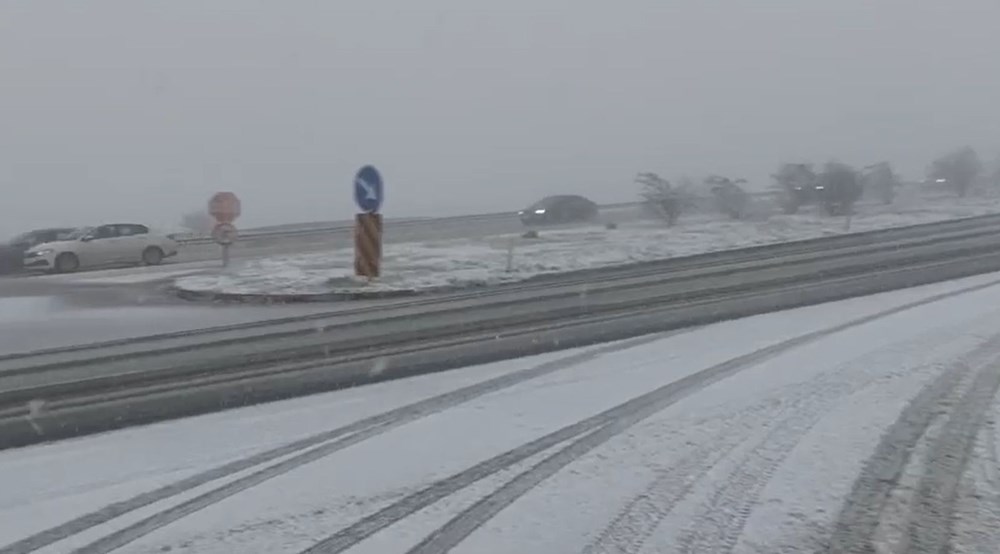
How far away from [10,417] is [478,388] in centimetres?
403

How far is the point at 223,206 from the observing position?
87.6ft

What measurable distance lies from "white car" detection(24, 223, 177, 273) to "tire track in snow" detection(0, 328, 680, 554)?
24.8 meters

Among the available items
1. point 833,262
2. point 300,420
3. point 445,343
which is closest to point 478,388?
point 300,420

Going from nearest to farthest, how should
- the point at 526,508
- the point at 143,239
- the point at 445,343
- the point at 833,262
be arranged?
1. the point at 526,508
2. the point at 445,343
3. the point at 833,262
4. the point at 143,239

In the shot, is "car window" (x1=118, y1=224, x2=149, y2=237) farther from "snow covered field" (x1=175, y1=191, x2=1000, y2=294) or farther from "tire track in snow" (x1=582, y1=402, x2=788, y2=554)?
"tire track in snow" (x1=582, y1=402, x2=788, y2=554)

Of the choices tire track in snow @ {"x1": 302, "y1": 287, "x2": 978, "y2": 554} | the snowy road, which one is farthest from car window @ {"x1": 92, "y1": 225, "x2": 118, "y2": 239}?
tire track in snow @ {"x1": 302, "y1": 287, "x2": 978, "y2": 554}

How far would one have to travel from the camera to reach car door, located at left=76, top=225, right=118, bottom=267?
112ft

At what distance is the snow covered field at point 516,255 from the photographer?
75.9 ft

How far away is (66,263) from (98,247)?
3.56ft

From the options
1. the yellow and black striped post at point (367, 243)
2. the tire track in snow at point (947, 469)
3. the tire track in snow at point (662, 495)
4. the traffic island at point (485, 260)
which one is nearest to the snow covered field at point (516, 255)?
the traffic island at point (485, 260)

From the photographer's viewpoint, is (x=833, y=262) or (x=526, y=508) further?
(x=833, y=262)

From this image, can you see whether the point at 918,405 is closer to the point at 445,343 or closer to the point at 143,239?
the point at 445,343

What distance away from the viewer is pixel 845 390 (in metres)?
10.8

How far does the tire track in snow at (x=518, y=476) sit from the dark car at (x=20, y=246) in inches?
1103
